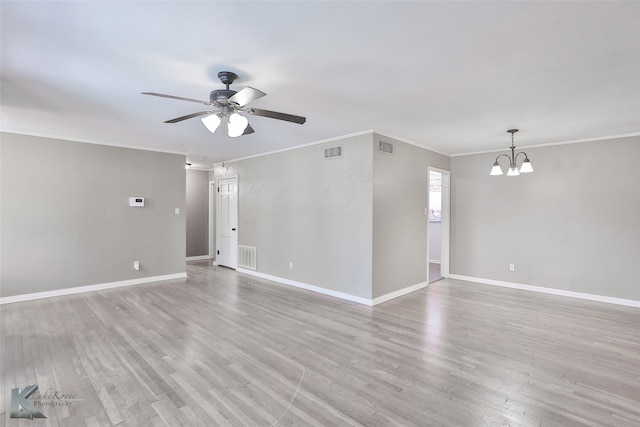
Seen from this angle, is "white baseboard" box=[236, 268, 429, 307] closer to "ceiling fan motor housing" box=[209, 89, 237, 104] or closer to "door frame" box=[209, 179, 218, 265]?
"door frame" box=[209, 179, 218, 265]

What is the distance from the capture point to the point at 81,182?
5.30m

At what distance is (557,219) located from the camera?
206 inches

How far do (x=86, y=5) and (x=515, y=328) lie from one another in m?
4.82

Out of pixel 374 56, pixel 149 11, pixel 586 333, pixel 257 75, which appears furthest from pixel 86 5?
pixel 586 333

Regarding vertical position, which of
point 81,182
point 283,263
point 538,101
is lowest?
point 283,263

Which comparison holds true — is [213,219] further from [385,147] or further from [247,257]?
[385,147]

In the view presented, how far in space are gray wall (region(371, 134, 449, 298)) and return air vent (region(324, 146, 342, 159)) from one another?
1.97 feet

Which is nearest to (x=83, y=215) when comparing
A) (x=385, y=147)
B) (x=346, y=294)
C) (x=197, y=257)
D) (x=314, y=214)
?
(x=197, y=257)

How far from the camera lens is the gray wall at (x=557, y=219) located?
4707mm

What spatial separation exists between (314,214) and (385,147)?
1574 millimetres

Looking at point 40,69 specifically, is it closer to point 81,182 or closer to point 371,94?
point 371,94

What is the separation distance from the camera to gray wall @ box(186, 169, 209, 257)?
27.9 ft

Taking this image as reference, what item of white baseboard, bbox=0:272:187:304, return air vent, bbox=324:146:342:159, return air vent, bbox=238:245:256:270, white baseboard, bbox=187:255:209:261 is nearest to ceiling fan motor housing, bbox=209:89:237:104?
return air vent, bbox=324:146:342:159

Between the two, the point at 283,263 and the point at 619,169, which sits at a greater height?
the point at 619,169
